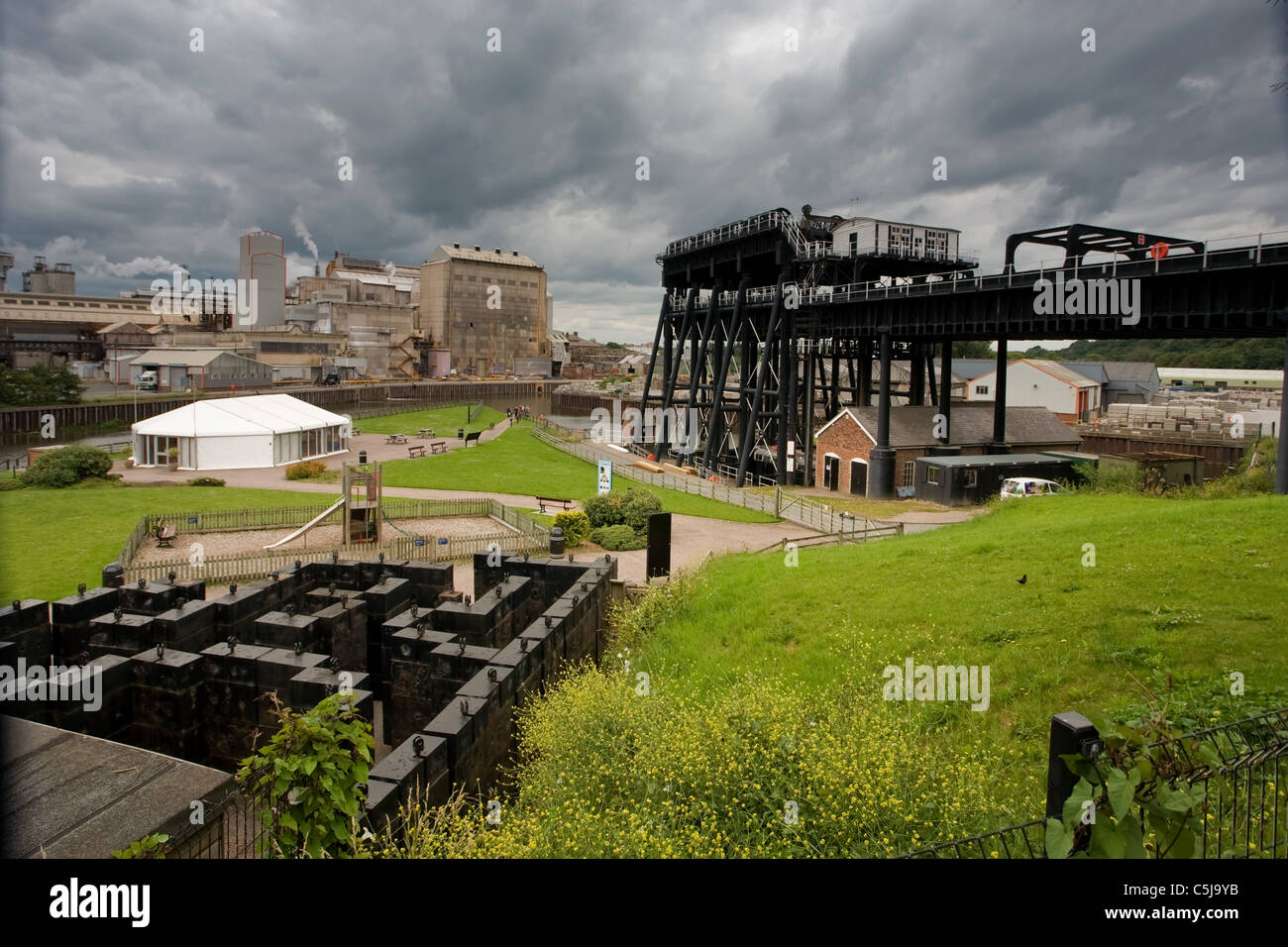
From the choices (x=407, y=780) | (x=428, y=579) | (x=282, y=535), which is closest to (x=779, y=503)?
(x=428, y=579)

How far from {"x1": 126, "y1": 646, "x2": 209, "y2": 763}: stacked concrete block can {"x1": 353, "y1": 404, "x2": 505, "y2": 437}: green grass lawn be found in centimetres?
5269

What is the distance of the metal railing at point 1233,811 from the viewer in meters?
5.20

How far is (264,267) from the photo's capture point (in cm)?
12100

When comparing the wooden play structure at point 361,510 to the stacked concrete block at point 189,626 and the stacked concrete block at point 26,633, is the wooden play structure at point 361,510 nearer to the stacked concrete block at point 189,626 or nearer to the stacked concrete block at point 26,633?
the stacked concrete block at point 189,626

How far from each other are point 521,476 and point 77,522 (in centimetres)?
2017

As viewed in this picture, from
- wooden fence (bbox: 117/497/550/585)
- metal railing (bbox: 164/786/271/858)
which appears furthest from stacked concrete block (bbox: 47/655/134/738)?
wooden fence (bbox: 117/497/550/585)

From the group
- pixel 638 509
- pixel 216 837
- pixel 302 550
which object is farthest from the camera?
pixel 638 509

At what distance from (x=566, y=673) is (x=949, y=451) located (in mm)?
33232

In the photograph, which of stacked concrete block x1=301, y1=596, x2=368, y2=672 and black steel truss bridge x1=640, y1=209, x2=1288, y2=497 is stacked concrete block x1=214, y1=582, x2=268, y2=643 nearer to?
stacked concrete block x1=301, y1=596, x2=368, y2=672

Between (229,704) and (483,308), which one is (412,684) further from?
(483,308)

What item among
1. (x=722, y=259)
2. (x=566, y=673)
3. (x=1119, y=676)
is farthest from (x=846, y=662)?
(x=722, y=259)

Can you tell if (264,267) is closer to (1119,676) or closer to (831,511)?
(831,511)

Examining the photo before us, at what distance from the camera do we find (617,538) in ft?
88.8

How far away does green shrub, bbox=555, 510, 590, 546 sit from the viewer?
26734mm
